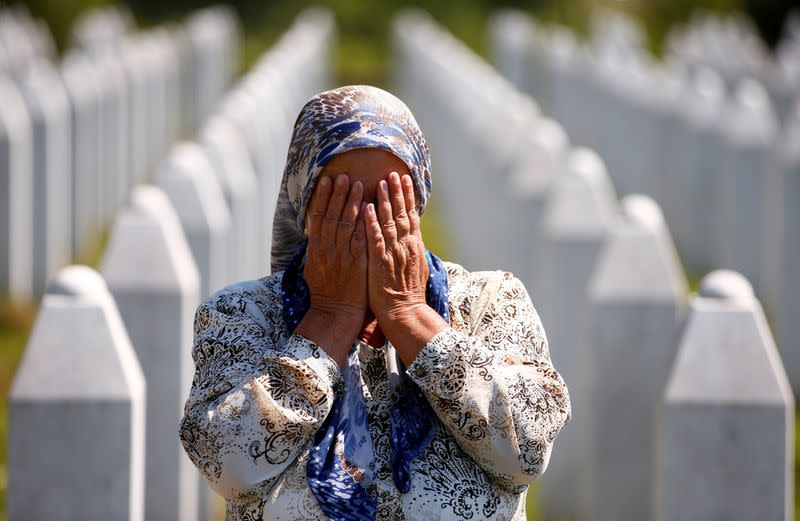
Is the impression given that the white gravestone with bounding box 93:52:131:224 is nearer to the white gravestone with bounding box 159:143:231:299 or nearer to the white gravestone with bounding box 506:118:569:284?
the white gravestone with bounding box 506:118:569:284

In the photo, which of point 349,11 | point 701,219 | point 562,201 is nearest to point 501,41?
point 349,11

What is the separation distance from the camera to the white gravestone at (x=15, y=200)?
11.0 metres

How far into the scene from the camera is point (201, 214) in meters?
6.83

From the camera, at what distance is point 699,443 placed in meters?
4.70

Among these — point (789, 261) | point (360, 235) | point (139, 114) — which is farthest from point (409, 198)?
point (139, 114)

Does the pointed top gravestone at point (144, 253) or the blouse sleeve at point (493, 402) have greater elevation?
the blouse sleeve at point (493, 402)

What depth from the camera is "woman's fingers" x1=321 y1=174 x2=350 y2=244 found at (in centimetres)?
325

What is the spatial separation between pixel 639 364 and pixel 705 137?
825cm

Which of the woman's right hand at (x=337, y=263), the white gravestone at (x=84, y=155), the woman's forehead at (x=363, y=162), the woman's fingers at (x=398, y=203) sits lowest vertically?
the white gravestone at (x=84, y=155)

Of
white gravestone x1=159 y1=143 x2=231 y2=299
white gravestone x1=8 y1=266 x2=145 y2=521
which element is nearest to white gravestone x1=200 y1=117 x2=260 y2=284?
white gravestone x1=159 y1=143 x2=231 y2=299

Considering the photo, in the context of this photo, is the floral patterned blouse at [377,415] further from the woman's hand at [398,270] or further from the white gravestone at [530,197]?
the white gravestone at [530,197]

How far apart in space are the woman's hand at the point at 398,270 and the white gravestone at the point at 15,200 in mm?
8159

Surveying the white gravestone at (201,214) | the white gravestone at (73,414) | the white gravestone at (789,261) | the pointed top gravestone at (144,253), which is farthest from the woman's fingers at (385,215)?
the white gravestone at (789,261)

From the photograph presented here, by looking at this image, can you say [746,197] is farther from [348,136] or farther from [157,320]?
[348,136]
